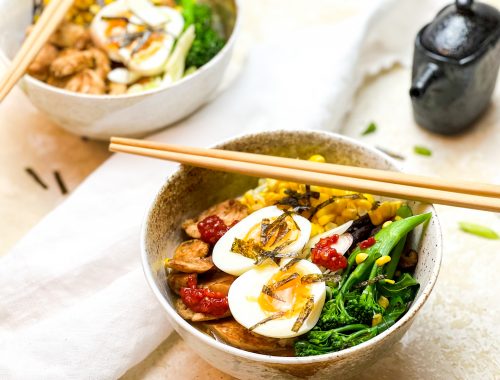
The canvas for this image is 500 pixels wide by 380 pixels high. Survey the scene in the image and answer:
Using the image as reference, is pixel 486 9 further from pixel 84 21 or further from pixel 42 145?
pixel 42 145

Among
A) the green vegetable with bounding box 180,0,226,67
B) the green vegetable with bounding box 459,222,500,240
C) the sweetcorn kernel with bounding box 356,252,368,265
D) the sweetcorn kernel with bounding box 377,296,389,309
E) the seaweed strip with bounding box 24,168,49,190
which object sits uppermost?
the green vegetable with bounding box 180,0,226,67

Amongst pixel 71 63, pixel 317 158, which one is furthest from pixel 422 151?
pixel 71 63

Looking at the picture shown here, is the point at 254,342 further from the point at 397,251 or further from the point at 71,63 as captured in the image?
the point at 71,63

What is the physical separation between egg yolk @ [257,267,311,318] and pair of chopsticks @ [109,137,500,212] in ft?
0.92

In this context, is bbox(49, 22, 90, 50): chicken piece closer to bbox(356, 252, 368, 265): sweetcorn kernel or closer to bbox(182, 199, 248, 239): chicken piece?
bbox(182, 199, 248, 239): chicken piece

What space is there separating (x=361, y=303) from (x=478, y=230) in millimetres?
787

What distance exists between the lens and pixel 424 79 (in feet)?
7.51

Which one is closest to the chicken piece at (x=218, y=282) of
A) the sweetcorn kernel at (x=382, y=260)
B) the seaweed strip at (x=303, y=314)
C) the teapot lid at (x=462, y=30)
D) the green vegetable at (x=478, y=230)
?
the seaweed strip at (x=303, y=314)

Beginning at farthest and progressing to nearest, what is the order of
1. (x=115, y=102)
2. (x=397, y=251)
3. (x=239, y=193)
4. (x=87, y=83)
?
1. (x=87, y=83)
2. (x=115, y=102)
3. (x=239, y=193)
4. (x=397, y=251)

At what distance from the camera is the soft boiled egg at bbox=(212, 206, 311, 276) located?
1678 millimetres

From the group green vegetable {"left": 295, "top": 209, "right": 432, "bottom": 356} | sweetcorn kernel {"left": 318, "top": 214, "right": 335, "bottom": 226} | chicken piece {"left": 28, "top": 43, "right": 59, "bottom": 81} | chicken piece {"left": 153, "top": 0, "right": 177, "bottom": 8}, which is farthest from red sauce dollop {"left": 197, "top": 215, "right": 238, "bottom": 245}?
chicken piece {"left": 153, "top": 0, "right": 177, "bottom": 8}

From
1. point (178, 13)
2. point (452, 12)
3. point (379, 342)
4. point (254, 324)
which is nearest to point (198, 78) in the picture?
point (178, 13)

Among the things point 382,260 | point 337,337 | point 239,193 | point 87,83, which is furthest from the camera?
point 87,83

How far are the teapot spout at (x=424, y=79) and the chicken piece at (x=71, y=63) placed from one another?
116 centimetres
